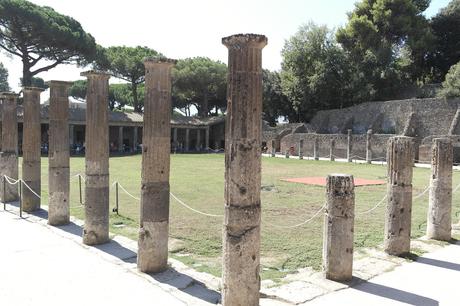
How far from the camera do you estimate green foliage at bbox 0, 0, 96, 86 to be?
29325 millimetres

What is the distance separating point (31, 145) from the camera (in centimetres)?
968

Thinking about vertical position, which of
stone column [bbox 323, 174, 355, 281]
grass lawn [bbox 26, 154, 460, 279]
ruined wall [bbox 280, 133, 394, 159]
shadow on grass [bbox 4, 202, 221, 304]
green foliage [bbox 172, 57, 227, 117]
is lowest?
shadow on grass [bbox 4, 202, 221, 304]

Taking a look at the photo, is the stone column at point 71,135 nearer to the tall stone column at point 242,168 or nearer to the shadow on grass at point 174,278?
the shadow on grass at point 174,278

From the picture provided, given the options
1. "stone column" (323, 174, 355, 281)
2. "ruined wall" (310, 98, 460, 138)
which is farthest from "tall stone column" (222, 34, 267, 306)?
"ruined wall" (310, 98, 460, 138)

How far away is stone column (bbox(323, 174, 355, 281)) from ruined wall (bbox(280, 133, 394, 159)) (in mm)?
22194

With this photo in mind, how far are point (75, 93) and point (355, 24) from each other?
33698 mm

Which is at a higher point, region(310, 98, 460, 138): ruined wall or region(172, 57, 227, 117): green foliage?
region(172, 57, 227, 117): green foliage

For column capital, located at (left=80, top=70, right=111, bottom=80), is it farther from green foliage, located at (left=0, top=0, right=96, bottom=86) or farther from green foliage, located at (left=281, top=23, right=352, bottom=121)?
green foliage, located at (left=281, top=23, right=352, bottom=121)

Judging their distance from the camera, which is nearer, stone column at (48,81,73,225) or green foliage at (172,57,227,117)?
stone column at (48,81,73,225)

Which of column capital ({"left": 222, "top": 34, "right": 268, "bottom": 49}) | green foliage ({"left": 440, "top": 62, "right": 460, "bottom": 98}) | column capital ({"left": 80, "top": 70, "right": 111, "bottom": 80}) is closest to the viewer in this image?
column capital ({"left": 222, "top": 34, "right": 268, "bottom": 49})

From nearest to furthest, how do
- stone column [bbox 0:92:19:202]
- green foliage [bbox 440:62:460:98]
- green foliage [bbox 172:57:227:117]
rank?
1. stone column [bbox 0:92:19:202]
2. green foliage [bbox 440:62:460:98]
3. green foliage [bbox 172:57:227:117]

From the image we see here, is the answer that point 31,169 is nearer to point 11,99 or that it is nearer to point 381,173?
point 11,99

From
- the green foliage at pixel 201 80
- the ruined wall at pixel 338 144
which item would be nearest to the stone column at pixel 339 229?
the ruined wall at pixel 338 144

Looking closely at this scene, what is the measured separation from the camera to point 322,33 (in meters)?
39.0
